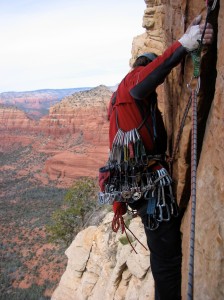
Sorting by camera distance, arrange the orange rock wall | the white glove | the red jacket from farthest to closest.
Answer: the red jacket
the white glove
the orange rock wall

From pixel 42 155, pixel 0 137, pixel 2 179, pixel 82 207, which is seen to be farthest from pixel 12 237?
pixel 0 137

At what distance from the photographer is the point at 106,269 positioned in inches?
353

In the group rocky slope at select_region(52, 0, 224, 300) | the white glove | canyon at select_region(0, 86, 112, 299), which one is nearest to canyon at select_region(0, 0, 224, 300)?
rocky slope at select_region(52, 0, 224, 300)

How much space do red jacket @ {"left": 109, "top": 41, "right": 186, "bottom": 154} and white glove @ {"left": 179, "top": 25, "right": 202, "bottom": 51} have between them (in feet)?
0.36

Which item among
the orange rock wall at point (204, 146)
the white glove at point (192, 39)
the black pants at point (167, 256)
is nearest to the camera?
the orange rock wall at point (204, 146)

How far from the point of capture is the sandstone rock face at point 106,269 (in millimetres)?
7004

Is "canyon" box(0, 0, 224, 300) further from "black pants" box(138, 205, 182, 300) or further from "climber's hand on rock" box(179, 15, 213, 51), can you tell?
"black pants" box(138, 205, 182, 300)

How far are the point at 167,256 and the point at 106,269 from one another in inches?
224

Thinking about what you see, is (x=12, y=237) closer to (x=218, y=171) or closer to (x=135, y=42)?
(x=135, y=42)

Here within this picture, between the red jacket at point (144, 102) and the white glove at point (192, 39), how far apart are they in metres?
0.11

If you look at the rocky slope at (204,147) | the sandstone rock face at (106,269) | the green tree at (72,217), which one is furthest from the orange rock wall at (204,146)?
the green tree at (72,217)

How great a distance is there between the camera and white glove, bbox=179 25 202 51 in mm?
2748

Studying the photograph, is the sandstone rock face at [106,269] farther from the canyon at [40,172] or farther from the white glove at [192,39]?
the canyon at [40,172]

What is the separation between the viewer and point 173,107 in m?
3.68
